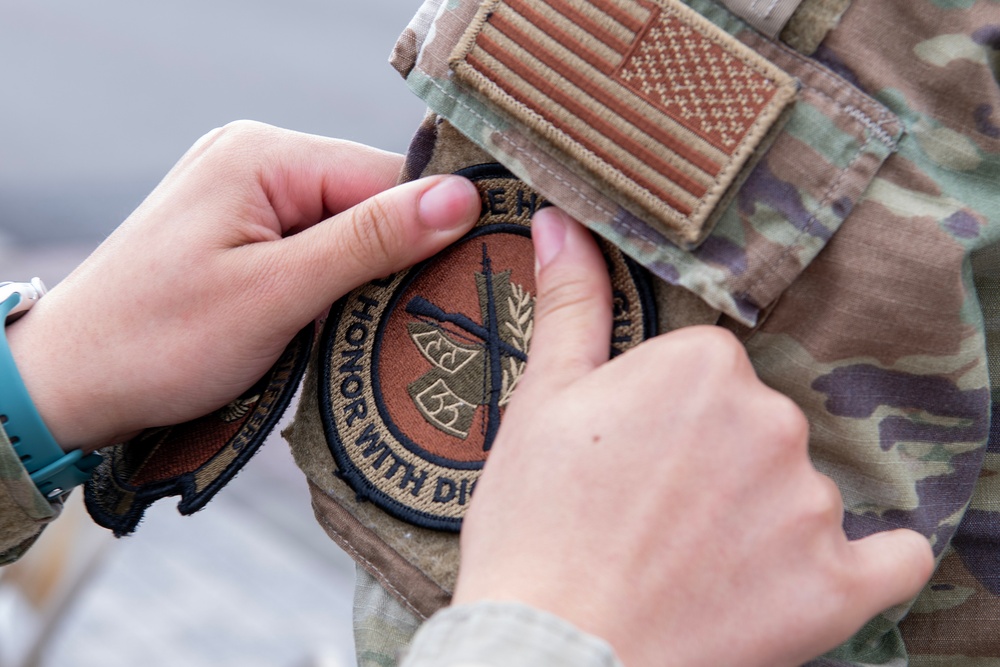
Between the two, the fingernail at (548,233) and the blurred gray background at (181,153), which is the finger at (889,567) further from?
the blurred gray background at (181,153)

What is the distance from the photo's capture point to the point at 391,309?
93 centimetres

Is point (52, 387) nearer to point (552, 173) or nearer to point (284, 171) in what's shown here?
point (284, 171)

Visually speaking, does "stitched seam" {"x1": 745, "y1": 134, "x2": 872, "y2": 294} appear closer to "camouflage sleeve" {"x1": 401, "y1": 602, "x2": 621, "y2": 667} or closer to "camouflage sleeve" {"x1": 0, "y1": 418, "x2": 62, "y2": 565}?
"camouflage sleeve" {"x1": 401, "y1": 602, "x2": 621, "y2": 667}

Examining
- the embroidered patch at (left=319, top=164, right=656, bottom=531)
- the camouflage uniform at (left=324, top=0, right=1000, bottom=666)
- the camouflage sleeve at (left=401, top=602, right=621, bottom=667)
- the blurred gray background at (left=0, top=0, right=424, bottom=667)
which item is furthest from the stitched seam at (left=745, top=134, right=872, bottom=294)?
the blurred gray background at (left=0, top=0, right=424, bottom=667)

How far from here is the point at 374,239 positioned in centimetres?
89

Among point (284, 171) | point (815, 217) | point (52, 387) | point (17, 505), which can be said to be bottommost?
point (17, 505)

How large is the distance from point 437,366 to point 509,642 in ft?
1.22

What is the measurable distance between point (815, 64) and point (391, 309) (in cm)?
47

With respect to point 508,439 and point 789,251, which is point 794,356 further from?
point 508,439

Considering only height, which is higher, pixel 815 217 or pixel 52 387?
pixel 815 217

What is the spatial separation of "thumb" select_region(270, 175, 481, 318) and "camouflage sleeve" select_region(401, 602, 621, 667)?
0.40m

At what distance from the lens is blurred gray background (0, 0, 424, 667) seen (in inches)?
79.4

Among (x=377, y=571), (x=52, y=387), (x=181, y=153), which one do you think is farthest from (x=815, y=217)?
(x=181, y=153)

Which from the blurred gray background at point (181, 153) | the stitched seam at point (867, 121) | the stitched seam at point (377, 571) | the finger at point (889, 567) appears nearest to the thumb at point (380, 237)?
the stitched seam at point (377, 571)
